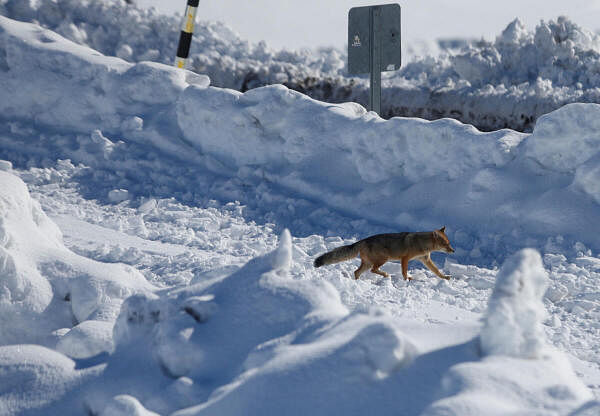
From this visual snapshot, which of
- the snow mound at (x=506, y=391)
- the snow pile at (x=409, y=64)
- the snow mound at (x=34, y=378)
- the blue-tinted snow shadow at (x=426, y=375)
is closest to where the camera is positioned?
the snow mound at (x=506, y=391)

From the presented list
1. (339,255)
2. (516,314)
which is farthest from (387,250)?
(516,314)

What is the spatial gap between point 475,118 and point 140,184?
19.6 ft

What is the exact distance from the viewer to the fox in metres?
4.89

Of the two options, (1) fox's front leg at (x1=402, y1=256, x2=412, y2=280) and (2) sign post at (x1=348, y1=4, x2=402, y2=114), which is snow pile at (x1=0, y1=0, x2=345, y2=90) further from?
(1) fox's front leg at (x1=402, y1=256, x2=412, y2=280)

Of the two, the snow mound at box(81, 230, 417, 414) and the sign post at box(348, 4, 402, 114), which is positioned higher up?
the sign post at box(348, 4, 402, 114)

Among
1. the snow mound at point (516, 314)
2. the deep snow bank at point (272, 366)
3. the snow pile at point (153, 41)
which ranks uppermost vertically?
the snow pile at point (153, 41)

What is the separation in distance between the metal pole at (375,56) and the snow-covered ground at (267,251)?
795 mm

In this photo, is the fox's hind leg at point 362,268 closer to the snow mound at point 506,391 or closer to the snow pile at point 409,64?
the snow mound at point 506,391

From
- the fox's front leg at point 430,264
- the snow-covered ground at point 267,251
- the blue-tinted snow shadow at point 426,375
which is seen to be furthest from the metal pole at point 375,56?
the blue-tinted snow shadow at point 426,375

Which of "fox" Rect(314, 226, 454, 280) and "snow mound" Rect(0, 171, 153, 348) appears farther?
"fox" Rect(314, 226, 454, 280)

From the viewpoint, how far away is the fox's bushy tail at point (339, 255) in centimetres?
489

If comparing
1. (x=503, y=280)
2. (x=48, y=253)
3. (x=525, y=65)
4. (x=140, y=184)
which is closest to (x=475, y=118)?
(x=525, y=65)

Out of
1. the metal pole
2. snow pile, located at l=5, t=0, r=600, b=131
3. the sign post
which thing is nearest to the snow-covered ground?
the metal pole

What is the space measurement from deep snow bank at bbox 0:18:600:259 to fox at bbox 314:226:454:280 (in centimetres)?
64
